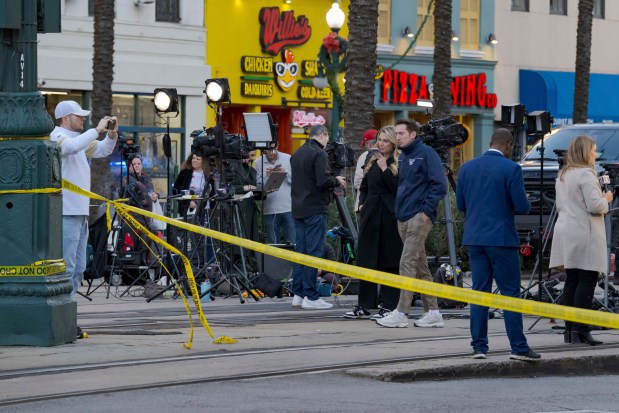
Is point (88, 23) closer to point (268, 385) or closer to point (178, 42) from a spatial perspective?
point (178, 42)

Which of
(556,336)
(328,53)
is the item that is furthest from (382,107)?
(556,336)

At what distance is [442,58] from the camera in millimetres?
32219

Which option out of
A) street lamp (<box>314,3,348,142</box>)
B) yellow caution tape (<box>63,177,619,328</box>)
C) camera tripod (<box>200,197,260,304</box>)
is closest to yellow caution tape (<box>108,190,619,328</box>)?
yellow caution tape (<box>63,177,619,328</box>)

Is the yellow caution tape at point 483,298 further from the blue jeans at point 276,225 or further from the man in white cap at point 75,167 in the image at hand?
the blue jeans at point 276,225

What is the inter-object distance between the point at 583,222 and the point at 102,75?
55.5ft

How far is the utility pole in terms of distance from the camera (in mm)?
11773

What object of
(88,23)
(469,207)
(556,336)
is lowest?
(556,336)

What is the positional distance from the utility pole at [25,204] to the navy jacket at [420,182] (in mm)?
3697

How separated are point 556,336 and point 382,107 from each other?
27.6 metres

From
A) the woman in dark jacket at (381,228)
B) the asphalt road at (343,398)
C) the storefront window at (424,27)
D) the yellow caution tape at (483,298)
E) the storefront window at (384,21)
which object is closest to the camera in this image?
the yellow caution tape at (483,298)

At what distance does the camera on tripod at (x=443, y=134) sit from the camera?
16172 millimetres

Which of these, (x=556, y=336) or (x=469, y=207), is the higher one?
(x=469, y=207)

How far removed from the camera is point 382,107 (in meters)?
41.4

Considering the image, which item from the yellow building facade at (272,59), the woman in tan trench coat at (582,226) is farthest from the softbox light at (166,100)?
the yellow building facade at (272,59)
